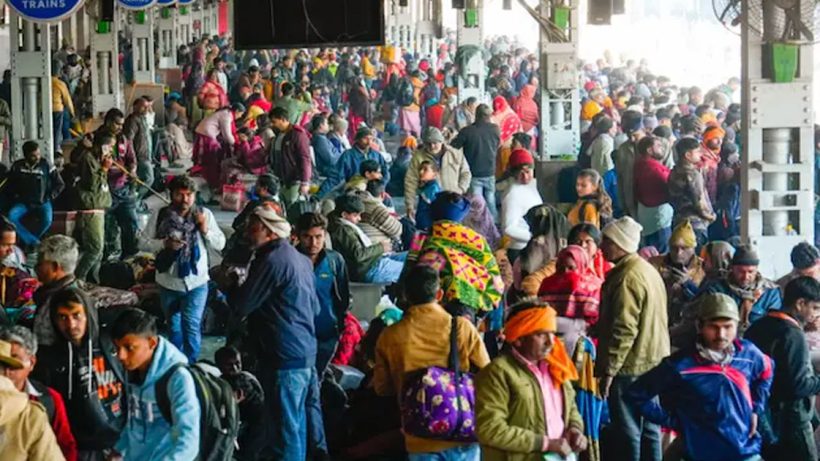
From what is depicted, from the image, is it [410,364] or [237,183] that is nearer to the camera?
[410,364]

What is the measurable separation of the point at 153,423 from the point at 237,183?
532 inches

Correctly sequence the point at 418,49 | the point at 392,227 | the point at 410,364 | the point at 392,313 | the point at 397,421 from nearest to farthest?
the point at 410,364 < the point at 397,421 < the point at 392,313 < the point at 392,227 < the point at 418,49

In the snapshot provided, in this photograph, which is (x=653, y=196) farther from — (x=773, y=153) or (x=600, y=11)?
(x=600, y=11)

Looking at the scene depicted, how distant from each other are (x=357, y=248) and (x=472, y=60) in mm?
18837

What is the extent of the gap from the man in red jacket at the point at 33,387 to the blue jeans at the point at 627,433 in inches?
122

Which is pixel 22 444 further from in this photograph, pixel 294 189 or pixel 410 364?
pixel 294 189

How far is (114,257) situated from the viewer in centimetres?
1767

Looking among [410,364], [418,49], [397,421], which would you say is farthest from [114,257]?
[418,49]

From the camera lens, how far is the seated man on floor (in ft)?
42.5

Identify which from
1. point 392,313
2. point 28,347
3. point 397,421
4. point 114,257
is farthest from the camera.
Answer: point 114,257

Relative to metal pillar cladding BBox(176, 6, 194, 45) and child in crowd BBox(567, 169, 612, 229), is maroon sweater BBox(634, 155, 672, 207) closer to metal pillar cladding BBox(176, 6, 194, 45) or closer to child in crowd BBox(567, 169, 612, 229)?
child in crowd BBox(567, 169, 612, 229)

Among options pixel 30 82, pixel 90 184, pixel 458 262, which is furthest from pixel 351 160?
pixel 458 262

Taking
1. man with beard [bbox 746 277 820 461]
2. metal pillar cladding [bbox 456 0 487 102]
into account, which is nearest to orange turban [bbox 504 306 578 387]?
man with beard [bbox 746 277 820 461]

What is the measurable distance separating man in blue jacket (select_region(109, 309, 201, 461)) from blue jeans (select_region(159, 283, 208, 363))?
464 centimetres
